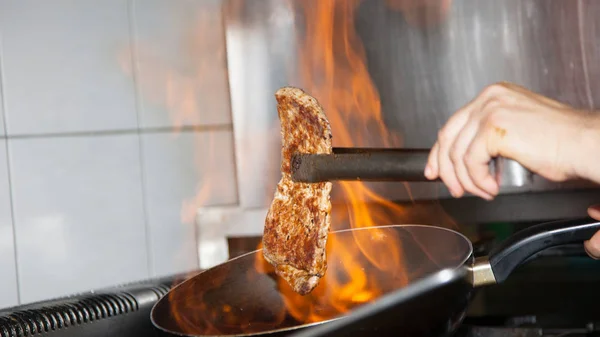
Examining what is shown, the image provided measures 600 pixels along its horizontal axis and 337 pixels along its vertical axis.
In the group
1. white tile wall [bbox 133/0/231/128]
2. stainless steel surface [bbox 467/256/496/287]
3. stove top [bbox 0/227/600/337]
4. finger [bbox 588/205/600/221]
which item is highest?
white tile wall [bbox 133/0/231/128]

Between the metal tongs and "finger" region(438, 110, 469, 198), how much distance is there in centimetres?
2

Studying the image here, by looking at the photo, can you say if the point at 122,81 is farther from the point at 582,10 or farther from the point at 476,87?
the point at 582,10

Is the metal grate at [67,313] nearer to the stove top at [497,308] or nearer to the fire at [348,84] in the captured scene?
the stove top at [497,308]

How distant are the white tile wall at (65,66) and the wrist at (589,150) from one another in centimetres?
92

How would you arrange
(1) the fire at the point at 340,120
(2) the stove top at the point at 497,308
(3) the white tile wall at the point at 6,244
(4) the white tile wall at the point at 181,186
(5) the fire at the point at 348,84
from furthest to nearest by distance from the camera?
(4) the white tile wall at the point at 181,186 < (5) the fire at the point at 348,84 < (3) the white tile wall at the point at 6,244 < (1) the fire at the point at 340,120 < (2) the stove top at the point at 497,308

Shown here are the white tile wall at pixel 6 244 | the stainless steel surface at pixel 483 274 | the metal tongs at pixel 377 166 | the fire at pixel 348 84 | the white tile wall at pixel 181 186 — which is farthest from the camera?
the white tile wall at pixel 181 186

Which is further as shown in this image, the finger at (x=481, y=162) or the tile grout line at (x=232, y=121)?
the tile grout line at (x=232, y=121)

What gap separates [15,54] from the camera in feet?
3.95

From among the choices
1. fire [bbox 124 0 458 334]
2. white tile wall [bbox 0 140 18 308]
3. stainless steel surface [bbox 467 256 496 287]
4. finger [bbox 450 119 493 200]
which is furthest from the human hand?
white tile wall [bbox 0 140 18 308]

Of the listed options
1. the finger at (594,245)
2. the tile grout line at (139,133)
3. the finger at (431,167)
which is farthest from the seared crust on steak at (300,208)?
the tile grout line at (139,133)

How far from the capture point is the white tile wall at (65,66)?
1205 millimetres

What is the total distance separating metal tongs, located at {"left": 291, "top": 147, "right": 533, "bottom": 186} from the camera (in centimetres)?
60

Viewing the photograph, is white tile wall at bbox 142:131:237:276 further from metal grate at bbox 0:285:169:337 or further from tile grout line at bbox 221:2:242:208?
metal grate at bbox 0:285:169:337

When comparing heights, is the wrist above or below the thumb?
above
